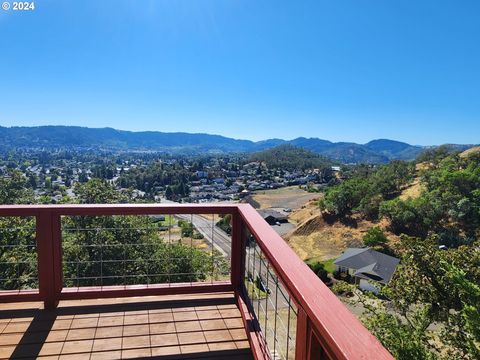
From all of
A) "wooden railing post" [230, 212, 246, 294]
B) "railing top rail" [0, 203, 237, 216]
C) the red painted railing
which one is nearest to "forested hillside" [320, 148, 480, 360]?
"wooden railing post" [230, 212, 246, 294]

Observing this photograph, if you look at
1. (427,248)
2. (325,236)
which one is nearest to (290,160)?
(325,236)

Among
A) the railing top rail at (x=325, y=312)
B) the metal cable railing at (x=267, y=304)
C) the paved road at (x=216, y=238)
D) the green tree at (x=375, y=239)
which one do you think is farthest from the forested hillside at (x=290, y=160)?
the railing top rail at (x=325, y=312)

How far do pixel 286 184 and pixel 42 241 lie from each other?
7984 cm

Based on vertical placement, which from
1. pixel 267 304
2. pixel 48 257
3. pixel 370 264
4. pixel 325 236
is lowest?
pixel 325 236

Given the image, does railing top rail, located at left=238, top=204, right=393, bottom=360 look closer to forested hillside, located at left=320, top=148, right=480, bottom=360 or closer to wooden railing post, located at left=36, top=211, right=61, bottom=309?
wooden railing post, located at left=36, top=211, right=61, bottom=309

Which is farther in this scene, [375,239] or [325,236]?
[325,236]

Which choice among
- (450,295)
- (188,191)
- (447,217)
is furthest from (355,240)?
(188,191)

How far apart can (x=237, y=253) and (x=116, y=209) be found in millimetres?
1039

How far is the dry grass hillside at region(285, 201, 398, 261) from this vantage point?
29.8 meters

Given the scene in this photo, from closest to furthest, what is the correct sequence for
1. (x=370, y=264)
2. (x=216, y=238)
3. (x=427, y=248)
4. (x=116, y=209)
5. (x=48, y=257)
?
(x=48, y=257)
(x=116, y=209)
(x=427, y=248)
(x=370, y=264)
(x=216, y=238)

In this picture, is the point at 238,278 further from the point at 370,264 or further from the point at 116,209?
the point at 370,264

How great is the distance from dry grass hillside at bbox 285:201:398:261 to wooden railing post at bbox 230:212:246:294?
1004 inches

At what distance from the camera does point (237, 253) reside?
2.91 meters

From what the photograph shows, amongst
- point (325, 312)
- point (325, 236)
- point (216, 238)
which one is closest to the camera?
point (325, 312)
